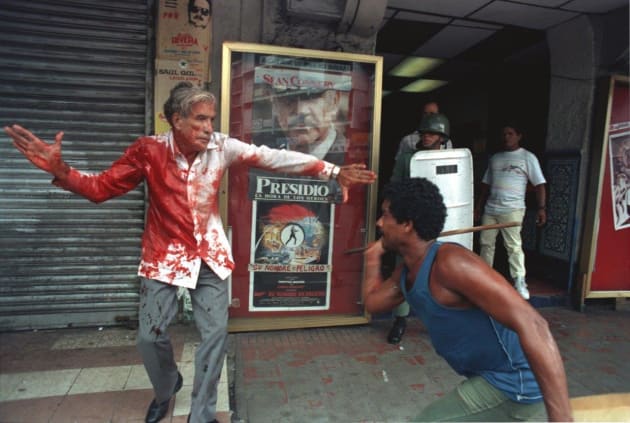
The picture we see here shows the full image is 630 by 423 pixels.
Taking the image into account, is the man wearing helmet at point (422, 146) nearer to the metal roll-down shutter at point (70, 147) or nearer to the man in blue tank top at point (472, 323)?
the man in blue tank top at point (472, 323)

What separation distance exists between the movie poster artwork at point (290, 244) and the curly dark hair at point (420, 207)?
8.20 ft

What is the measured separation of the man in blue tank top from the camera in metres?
1.49

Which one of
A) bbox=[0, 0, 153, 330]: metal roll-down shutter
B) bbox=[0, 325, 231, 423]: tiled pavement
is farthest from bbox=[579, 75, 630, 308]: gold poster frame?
bbox=[0, 0, 153, 330]: metal roll-down shutter

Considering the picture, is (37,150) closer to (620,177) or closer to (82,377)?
(82,377)

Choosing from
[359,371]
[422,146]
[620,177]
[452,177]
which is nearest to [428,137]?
[422,146]

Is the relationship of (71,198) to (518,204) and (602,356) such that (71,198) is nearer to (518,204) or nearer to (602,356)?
(518,204)

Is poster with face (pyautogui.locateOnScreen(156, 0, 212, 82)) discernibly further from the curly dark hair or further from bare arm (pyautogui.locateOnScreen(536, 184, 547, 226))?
bare arm (pyautogui.locateOnScreen(536, 184, 547, 226))

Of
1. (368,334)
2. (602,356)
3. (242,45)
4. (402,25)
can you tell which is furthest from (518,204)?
(242,45)

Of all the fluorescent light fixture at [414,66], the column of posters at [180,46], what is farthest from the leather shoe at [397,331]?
the fluorescent light fixture at [414,66]

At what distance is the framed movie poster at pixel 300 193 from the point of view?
4191mm

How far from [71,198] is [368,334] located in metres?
3.11

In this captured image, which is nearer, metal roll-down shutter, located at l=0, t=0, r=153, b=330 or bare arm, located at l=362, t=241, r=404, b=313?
bare arm, located at l=362, t=241, r=404, b=313

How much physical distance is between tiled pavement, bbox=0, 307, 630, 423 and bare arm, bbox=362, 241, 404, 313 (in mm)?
1258

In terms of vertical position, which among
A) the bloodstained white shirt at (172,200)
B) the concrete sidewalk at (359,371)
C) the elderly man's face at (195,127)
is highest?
the elderly man's face at (195,127)
